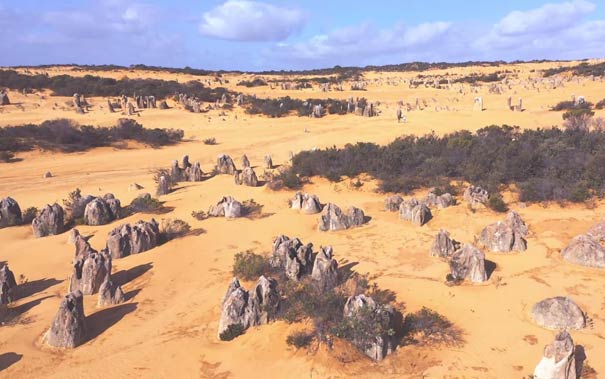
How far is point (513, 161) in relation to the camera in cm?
1446

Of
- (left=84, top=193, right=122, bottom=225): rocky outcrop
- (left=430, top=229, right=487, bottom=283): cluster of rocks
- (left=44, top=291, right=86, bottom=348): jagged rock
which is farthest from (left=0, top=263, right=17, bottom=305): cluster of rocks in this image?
(left=430, top=229, right=487, bottom=283): cluster of rocks

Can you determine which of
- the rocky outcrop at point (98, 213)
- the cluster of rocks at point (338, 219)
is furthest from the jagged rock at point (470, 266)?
the rocky outcrop at point (98, 213)

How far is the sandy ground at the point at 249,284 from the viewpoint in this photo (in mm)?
6855

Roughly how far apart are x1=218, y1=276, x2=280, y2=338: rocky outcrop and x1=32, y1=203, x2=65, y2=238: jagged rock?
22.3 feet

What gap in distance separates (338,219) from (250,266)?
322 centimetres

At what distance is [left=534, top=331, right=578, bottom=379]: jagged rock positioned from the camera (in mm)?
5985

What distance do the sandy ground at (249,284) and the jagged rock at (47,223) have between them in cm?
31

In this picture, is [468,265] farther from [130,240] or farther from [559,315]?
[130,240]

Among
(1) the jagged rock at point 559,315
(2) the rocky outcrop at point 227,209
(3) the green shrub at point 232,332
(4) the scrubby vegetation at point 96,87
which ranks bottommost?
(3) the green shrub at point 232,332

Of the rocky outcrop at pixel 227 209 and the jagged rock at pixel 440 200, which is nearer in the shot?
the jagged rock at pixel 440 200

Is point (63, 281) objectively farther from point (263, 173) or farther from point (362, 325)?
point (263, 173)

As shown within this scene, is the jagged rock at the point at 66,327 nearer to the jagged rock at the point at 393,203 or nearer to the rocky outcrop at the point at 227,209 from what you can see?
the rocky outcrop at the point at 227,209

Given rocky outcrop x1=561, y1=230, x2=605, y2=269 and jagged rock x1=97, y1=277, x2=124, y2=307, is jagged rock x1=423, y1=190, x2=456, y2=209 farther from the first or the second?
jagged rock x1=97, y1=277, x2=124, y2=307

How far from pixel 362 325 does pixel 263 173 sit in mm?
12137
